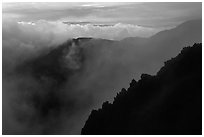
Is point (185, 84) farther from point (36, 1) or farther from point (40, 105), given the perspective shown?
Result: point (40, 105)

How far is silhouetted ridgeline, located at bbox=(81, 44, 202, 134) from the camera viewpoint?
1833 cm

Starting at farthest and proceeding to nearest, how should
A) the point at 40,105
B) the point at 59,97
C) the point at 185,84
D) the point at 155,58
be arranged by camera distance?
the point at 40,105 < the point at 59,97 < the point at 155,58 < the point at 185,84

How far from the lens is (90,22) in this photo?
2103 centimetres

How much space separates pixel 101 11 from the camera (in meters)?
18.4

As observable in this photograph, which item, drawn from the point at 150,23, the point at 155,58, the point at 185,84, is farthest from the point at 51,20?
the point at 155,58

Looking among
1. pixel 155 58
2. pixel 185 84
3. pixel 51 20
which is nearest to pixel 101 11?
pixel 51 20

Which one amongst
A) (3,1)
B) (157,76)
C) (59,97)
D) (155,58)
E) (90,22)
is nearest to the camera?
(3,1)

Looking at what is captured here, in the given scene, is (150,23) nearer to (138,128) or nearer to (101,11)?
(101,11)

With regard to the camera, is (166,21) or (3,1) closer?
(3,1)

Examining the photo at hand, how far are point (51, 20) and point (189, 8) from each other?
32.6ft

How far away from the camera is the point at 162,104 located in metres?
24.2

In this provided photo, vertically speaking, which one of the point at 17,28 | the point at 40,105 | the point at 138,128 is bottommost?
the point at 40,105

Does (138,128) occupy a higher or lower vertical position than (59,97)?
higher

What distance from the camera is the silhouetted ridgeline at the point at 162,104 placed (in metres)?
18.3
